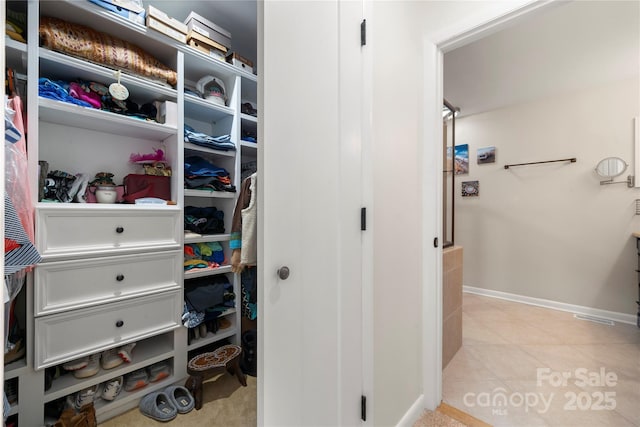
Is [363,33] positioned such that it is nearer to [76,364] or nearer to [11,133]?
[11,133]

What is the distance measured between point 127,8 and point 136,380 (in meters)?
2.19

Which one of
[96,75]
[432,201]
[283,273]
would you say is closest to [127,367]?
[283,273]

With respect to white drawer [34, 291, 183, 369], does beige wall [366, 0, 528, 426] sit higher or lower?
higher

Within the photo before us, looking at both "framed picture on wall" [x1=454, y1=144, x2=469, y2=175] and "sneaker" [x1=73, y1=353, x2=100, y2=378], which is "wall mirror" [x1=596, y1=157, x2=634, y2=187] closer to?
"framed picture on wall" [x1=454, y1=144, x2=469, y2=175]

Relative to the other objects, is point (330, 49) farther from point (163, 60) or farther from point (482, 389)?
point (482, 389)

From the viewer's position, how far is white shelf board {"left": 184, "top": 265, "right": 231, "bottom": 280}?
6.11 ft

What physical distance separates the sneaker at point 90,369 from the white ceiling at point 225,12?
6.61 feet

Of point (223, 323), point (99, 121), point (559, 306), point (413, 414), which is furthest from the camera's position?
point (559, 306)

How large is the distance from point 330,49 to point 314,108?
10.2 inches

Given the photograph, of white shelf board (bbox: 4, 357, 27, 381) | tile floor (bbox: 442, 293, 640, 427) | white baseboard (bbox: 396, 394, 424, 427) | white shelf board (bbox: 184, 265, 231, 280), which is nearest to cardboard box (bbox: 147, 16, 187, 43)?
white shelf board (bbox: 184, 265, 231, 280)

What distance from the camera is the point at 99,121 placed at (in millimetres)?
1602

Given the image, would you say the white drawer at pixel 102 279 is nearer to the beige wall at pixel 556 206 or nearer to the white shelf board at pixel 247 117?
the white shelf board at pixel 247 117

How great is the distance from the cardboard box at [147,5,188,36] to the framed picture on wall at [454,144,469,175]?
3553mm

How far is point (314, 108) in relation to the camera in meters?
1.02
